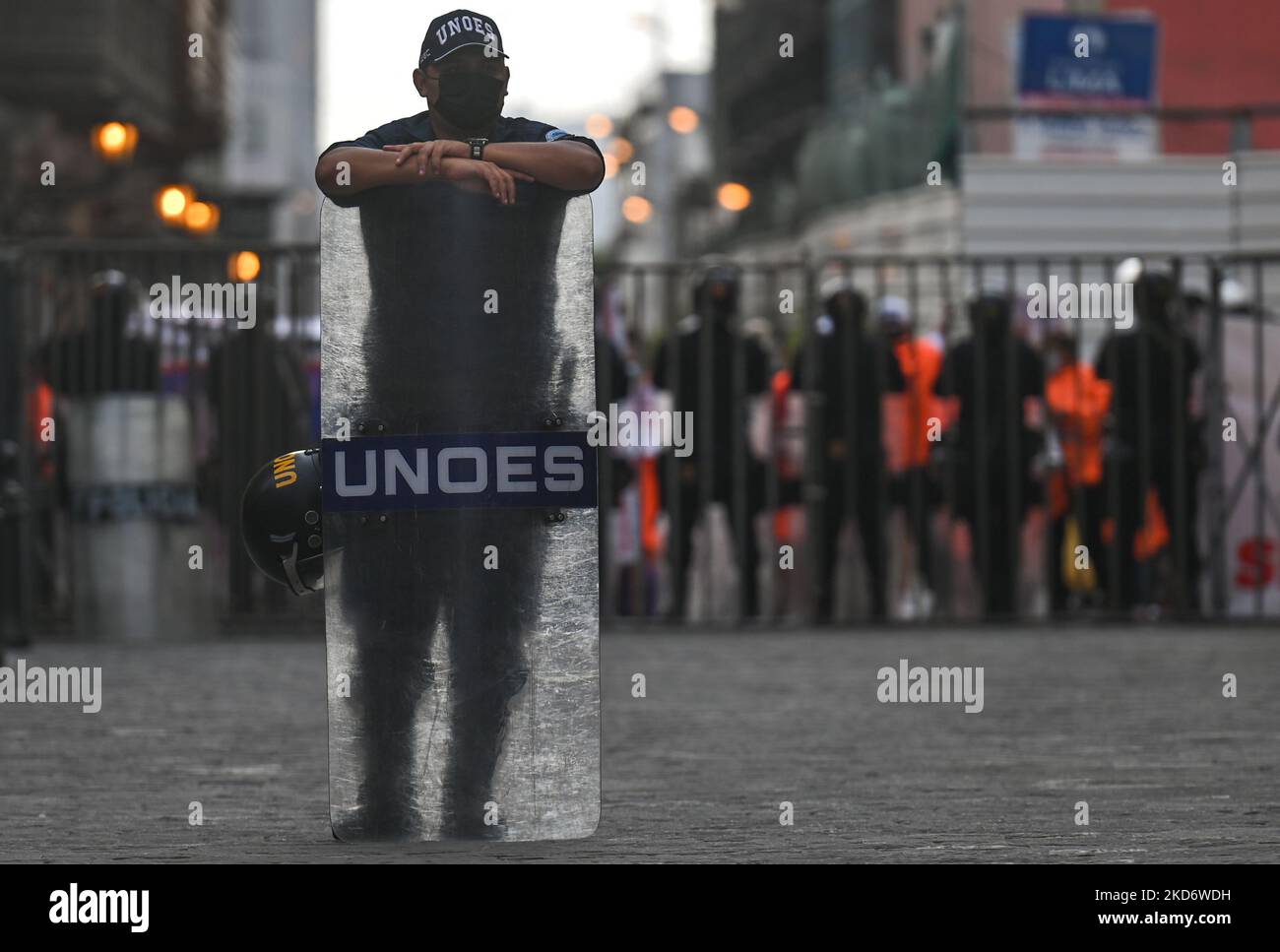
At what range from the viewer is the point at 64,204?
36625 mm

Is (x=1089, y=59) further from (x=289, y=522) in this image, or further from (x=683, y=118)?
(x=289, y=522)

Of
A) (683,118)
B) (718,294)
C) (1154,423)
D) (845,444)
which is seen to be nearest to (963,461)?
(845,444)

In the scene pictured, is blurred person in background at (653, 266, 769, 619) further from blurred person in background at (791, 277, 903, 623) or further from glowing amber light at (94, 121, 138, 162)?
glowing amber light at (94, 121, 138, 162)

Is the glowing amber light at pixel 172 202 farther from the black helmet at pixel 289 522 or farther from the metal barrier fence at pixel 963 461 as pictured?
the black helmet at pixel 289 522

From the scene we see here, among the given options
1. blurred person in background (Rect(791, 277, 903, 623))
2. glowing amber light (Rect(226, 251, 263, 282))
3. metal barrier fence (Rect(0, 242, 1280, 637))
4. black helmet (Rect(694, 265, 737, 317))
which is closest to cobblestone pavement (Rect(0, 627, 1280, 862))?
metal barrier fence (Rect(0, 242, 1280, 637))

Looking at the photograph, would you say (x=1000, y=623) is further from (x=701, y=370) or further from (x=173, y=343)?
(x=173, y=343)

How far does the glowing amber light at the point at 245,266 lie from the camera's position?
50.2 ft

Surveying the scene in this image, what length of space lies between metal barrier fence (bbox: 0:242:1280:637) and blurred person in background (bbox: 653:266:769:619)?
0.04 ft

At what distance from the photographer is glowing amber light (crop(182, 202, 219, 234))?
24.6 meters

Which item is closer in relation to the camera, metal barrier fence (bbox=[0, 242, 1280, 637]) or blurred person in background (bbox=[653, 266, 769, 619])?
metal barrier fence (bbox=[0, 242, 1280, 637])

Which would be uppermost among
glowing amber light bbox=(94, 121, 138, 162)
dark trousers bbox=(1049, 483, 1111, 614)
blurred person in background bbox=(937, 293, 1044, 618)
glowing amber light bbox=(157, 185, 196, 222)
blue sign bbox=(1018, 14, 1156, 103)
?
blue sign bbox=(1018, 14, 1156, 103)

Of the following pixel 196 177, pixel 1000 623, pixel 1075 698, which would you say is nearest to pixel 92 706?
pixel 1075 698

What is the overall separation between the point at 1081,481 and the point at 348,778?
10067 mm

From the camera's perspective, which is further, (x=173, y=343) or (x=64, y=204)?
(x=64, y=204)
